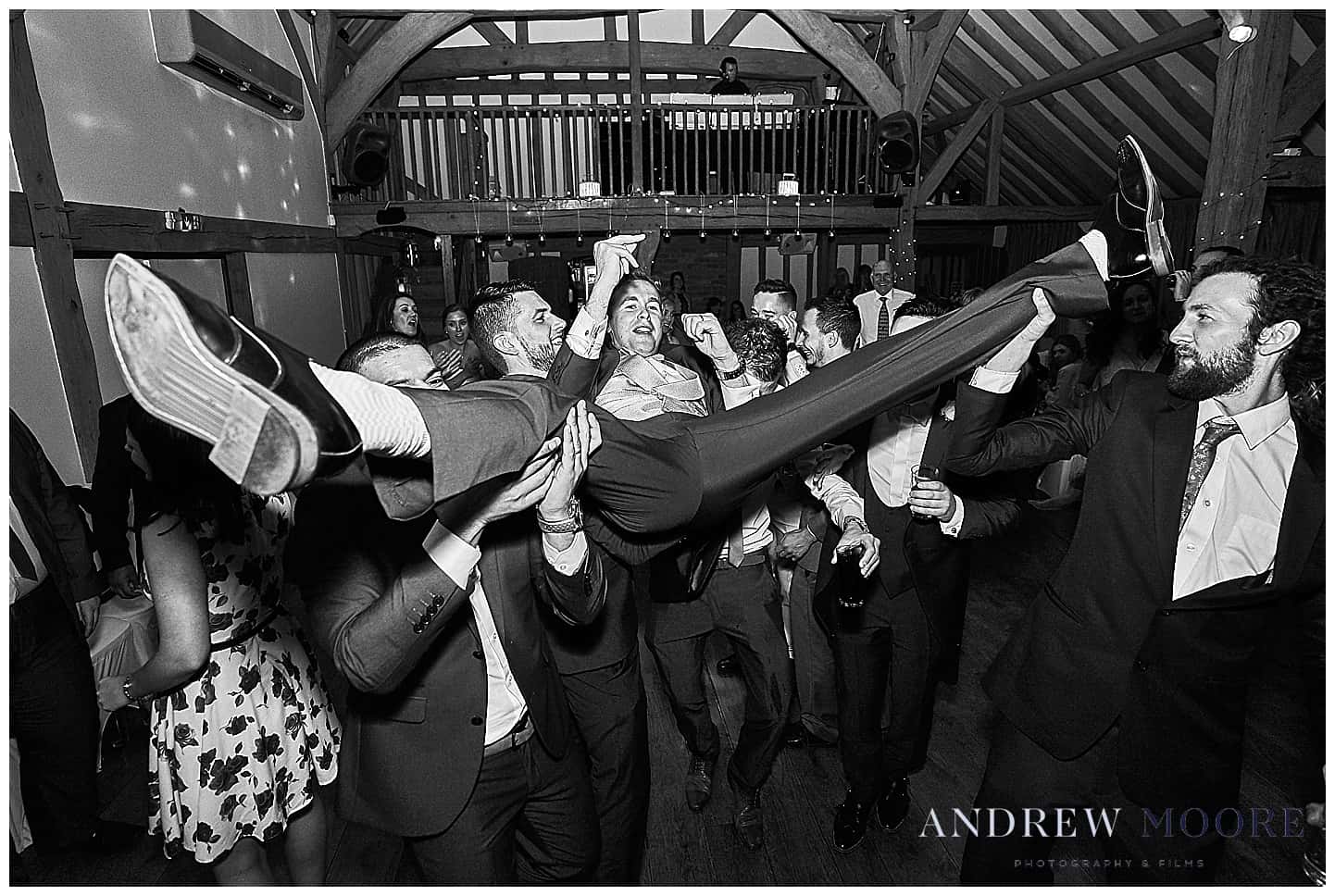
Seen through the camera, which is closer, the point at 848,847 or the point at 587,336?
the point at 848,847

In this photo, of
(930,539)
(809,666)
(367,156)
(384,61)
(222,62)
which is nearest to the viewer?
(930,539)

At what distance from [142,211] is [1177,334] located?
4.62 metres

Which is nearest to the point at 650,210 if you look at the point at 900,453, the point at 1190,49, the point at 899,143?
the point at 899,143

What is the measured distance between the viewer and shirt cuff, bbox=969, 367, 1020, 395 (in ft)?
5.67

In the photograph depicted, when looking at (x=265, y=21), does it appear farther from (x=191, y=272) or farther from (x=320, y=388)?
(x=320, y=388)

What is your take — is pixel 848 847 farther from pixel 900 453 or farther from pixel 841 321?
pixel 841 321

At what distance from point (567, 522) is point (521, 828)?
74 centimetres

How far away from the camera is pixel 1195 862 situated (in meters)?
1.69

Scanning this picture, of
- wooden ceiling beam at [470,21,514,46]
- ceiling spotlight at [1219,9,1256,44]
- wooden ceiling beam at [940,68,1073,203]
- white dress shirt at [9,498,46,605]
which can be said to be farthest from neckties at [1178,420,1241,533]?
wooden ceiling beam at [470,21,514,46]

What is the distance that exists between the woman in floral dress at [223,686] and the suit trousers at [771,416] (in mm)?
738

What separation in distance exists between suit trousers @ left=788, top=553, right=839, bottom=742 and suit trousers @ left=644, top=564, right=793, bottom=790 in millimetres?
530

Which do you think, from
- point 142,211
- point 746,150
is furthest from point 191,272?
point 746,150

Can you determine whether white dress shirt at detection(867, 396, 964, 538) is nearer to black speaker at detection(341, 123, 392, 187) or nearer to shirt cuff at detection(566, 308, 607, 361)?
shirt cuff at detection(566, 308, 607, 361)

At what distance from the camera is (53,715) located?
2.05 metres
